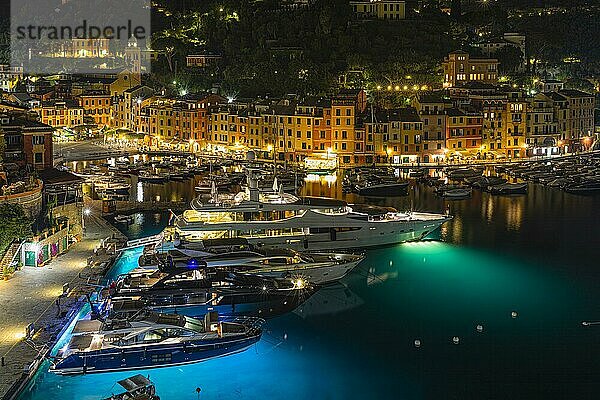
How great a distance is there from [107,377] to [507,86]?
2369 centimetres

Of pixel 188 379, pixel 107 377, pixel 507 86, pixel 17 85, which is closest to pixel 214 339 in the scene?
pixel 188 379

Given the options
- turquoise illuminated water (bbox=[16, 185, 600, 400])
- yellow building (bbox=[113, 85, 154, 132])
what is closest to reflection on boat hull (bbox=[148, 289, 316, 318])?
turquoise illuminated water (bbox=[16, 185, 600, 400])

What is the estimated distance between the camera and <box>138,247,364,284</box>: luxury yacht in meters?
12.9

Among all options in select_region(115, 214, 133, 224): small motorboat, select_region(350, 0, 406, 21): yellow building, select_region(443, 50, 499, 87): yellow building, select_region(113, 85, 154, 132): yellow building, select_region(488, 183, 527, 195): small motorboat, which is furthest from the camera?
select_region(350, 0, 406, 21): yellow building

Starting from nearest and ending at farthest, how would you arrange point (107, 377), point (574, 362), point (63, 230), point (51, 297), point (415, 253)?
point (107, 377)
point (574, 362)
point (51, 297)
point (63, 230)
point (415, 253)

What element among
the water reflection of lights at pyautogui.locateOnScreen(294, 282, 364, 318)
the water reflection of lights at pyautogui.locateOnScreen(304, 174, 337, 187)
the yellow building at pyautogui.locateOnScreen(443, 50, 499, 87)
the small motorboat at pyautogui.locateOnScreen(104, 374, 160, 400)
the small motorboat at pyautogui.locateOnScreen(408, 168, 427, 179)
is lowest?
the small motorboat at pyautogui.locateOnScreen(104, 374, 160, 400)

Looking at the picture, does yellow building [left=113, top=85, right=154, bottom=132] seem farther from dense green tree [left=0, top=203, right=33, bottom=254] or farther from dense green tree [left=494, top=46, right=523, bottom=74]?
dense green tree [left=0, top=203, right=33, bottom=254]

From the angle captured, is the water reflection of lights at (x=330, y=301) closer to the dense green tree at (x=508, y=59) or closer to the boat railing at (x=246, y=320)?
the boat railing at (x=246, y=320)

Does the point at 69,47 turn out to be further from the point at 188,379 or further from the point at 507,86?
the point at 188,379

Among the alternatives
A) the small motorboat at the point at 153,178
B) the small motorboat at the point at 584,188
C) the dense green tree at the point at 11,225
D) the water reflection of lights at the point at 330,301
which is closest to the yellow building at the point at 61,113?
the small motorboat at the point at 153,178

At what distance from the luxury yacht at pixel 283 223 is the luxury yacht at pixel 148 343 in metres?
4.40

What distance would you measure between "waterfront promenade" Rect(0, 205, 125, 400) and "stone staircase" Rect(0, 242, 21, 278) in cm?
19

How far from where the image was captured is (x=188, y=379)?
997 cm

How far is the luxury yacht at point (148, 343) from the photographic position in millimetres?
9867
